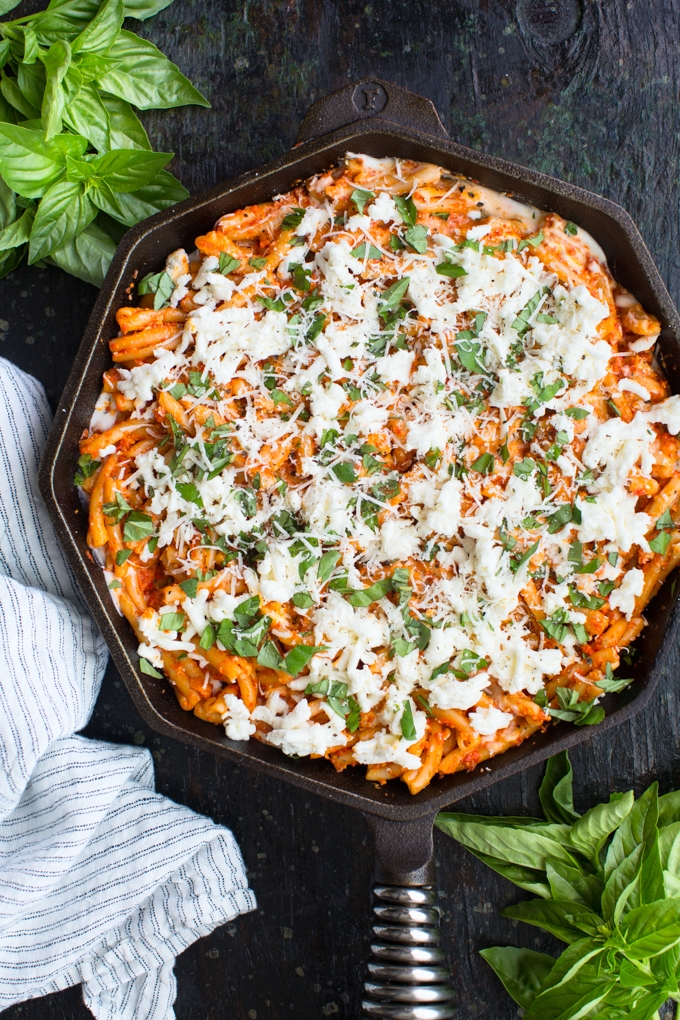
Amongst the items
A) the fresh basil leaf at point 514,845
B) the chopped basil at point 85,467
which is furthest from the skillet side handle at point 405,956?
the chopped basil at point 85,467

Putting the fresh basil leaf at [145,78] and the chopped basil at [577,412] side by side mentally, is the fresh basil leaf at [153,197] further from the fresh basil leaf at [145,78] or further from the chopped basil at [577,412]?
the chopped basil at [577,412]

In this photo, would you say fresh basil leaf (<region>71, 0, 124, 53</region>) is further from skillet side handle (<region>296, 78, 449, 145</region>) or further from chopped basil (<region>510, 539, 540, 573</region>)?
chopped basil (<region>510, 539, 540, 573</region>)

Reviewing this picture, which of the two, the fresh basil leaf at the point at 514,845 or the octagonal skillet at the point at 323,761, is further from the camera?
the fresh basil leaf at the point at 514,845

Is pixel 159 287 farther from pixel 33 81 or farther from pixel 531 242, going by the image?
pixel 531 242

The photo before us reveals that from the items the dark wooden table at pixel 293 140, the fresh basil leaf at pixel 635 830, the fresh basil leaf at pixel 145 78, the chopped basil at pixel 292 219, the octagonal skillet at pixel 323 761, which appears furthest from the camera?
the dark wooden table at pixel 293 140

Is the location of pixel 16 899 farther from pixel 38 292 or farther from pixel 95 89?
pixel 95 89

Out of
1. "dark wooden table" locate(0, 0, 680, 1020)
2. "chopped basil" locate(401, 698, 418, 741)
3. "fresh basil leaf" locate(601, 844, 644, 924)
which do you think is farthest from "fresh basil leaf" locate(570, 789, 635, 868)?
"chopped basil" locate(401, 698, 418, 741)
